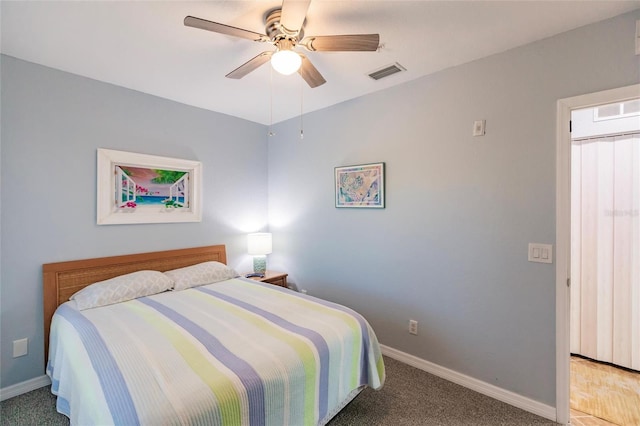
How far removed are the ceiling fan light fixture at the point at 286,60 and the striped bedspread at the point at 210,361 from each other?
5.06 feet

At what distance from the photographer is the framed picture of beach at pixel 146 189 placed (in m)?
2.59

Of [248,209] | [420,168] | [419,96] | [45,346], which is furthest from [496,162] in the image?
[45,346]

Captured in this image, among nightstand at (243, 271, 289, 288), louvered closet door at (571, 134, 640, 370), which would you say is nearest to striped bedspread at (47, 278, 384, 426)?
nightstand at (243, 271, 289, 288)

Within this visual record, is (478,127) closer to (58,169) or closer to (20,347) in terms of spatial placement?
(58,169)

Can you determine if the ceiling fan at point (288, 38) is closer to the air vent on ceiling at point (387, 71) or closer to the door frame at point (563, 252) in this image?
the air vent on ceiling at point (387, 71)

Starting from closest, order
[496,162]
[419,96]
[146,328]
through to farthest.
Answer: [146,328] < [496,162] < [419,96]

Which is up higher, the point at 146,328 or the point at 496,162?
the point at 496,162

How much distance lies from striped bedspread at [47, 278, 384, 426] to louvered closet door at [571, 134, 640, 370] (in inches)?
88.1

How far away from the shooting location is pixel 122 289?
233 centimetres

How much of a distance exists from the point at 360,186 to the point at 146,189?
2136 millimetres

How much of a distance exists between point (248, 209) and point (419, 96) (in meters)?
2.38

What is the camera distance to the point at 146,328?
1778 millimetres

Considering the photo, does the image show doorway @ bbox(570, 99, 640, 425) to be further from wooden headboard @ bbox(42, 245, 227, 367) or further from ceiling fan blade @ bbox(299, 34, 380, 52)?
wooden headboard @ bbox(42, 245, 227, 367)

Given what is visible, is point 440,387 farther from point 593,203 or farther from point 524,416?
point 593,203
